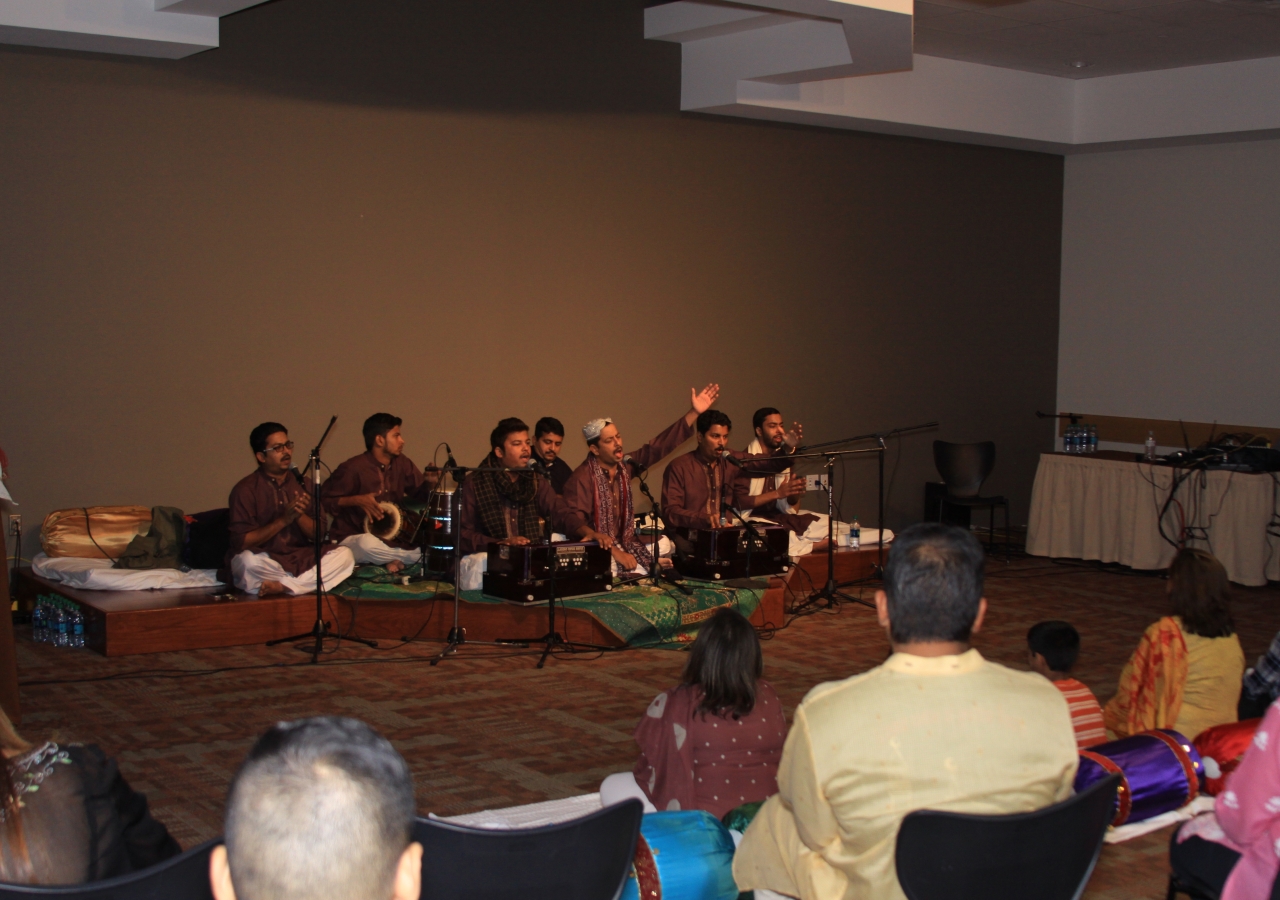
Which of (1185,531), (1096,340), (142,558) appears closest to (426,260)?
(142,558)

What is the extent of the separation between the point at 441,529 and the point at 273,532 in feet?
2.78

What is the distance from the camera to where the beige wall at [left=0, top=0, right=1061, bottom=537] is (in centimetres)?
678

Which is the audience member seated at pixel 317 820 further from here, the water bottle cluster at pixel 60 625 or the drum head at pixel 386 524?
the drum head at pixel 386 524

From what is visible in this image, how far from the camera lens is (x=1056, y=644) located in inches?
157

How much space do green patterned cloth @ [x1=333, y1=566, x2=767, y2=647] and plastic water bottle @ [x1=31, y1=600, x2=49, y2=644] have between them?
1363 mm

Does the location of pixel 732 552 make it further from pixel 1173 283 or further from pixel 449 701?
pixel 1173 283

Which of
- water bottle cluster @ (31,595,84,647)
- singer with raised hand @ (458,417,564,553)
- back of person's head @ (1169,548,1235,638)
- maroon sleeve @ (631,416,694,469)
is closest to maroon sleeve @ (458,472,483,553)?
singer with raised hand @ (458,417,564,553)

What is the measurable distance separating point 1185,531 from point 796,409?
9.24ft

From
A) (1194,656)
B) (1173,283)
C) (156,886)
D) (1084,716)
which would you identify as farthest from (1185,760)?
(1173,283)

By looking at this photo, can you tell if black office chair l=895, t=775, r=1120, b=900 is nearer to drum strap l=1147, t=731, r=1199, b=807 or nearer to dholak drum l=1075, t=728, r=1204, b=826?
dholak drum l=1075, t=728, r=1204, b=826

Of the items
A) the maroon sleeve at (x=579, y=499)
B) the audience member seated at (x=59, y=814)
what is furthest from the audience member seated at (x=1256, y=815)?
the maroon sleeve at (x=579, y=499)

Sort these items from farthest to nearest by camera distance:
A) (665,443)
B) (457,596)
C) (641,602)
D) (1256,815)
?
(665,443), (641,602), (457,596), (1256,815)

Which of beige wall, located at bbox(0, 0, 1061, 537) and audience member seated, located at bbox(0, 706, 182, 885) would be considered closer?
audience member seated, located at bbox(0, 706, 182, 885)

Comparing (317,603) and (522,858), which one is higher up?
(522,858)
